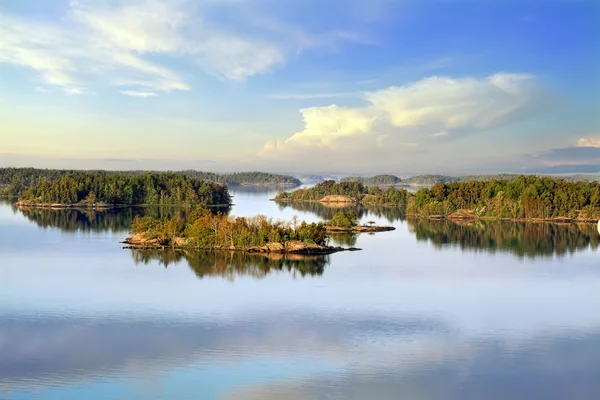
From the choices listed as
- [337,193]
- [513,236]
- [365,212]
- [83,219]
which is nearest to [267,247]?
[513,236]

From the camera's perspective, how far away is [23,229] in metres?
37.0

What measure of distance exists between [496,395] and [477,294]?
8.49 meters

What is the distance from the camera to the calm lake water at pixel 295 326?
10.6 m

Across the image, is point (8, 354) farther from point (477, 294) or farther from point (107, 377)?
point (477, 294)

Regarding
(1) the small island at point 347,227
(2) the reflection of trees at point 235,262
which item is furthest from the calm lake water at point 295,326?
(1) the small island at point 347,227

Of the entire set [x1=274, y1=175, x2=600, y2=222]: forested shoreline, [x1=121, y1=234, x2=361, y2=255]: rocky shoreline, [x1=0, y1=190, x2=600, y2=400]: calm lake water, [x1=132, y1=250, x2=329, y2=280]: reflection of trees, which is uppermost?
[x1=274, y1=175, x2=600, y2=222]: forested shoreline

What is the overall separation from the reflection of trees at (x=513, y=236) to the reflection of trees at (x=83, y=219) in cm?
1844

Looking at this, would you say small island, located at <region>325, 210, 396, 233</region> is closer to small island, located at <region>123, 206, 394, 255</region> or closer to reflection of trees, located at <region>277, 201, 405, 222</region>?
reflection of trees, located at <region>277, 201, 405, 222</region>

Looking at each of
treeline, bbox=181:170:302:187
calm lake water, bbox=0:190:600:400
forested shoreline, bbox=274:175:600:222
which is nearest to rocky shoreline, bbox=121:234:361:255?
calm lake water, bbox=0:190:600:400

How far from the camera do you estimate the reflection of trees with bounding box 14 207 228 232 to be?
3861 cm

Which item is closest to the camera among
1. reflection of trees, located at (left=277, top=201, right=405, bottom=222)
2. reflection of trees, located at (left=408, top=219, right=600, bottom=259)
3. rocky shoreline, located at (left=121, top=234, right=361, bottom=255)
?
rocky shoreline, located at (left=121, top=234, right=361, bottom=255)

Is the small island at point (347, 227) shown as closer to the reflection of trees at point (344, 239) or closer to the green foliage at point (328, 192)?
the reflection of trees at point (344, 239)

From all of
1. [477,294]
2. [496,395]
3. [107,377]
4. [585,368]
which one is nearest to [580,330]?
[585,368]

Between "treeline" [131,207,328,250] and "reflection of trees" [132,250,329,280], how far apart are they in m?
0.97
